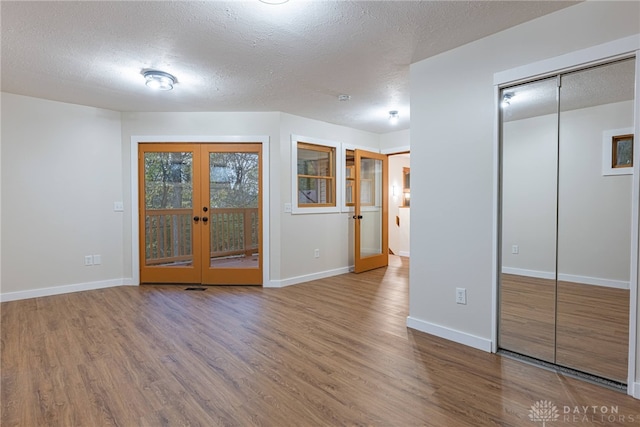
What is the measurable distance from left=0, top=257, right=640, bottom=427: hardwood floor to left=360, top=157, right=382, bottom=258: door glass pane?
2230mm

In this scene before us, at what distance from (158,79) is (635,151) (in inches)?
149

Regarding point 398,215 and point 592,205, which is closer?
point 592,205

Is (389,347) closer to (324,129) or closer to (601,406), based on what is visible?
(601,406)

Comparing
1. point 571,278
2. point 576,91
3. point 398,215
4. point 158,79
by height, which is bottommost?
point 571,278

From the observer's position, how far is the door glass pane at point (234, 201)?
461 centimetres

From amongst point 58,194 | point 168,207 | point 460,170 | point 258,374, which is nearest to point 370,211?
Answer: point 460,170

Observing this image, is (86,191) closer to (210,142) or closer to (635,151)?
(210,142)

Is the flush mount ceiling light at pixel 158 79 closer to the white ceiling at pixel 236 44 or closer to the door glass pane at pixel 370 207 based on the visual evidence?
the white ceiling at pixel 236 44

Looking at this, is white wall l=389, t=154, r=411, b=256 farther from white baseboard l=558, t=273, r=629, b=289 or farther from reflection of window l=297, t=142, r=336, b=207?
white baseboard l=558, t=273, r=629, b=289

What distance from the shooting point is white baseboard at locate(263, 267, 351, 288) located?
4.50 m

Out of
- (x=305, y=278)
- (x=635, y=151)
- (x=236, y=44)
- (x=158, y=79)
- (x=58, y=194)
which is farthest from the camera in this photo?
(x=305, y=278)

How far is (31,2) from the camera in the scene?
204cm

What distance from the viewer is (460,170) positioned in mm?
2664

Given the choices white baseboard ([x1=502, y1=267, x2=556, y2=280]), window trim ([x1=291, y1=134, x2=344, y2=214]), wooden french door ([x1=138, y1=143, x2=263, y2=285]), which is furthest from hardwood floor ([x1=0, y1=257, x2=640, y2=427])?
window trim ([x1=291, y1=134, x2=344, y2=214])
